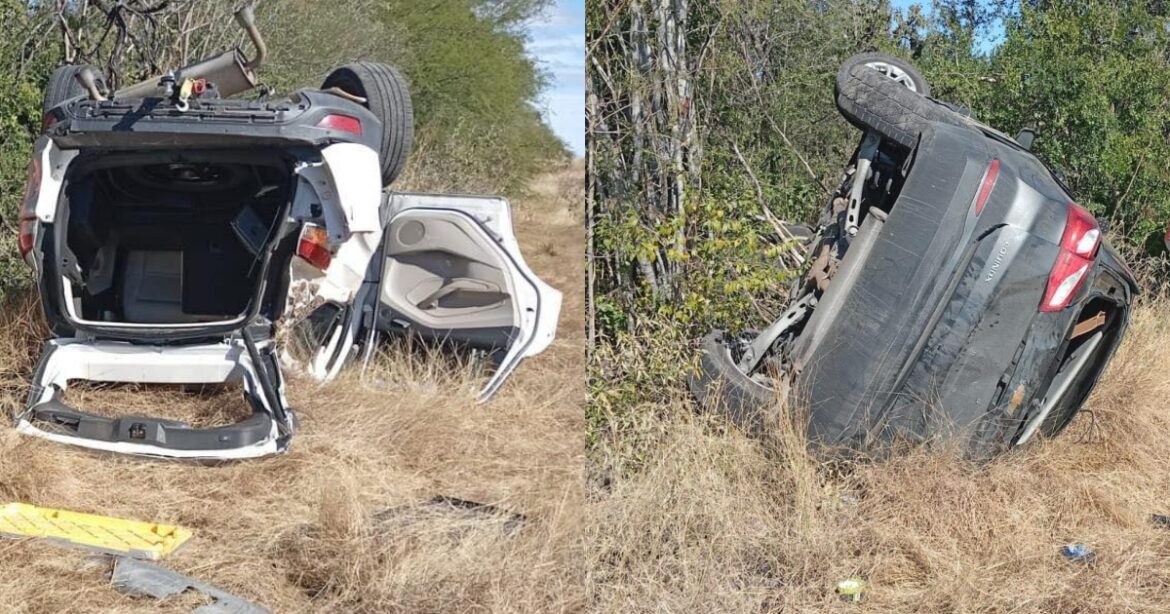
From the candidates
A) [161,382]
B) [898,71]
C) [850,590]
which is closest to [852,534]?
[850,590]

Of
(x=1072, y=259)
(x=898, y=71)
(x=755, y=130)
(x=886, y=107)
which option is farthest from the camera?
(x=755, y=130)

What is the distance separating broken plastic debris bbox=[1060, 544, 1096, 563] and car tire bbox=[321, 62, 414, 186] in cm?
290

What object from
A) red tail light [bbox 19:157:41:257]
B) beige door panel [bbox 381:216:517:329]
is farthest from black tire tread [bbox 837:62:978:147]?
red tail light [bbox 19:157:41:257]

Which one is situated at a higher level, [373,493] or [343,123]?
[343,123]

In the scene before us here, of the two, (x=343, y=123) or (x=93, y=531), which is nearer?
(x=93, y=531)

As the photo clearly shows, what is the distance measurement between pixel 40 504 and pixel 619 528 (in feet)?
6.21

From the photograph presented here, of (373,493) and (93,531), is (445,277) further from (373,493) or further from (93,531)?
(93,531)

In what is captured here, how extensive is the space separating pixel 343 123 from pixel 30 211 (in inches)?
49.3

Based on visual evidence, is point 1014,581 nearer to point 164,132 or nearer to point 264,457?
point 264,457

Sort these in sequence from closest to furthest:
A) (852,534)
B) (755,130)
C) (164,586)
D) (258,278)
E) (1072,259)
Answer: (164,586) → (852,534) → (1072,259) → (258,278) → (755,130)

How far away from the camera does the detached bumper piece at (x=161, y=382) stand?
4.01 m

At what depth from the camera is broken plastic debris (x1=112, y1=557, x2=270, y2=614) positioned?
318cm

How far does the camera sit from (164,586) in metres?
3.22

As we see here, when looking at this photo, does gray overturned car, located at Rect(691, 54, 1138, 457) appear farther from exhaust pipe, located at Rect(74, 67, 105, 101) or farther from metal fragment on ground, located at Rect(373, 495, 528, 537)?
exhaust pipe, located at Rect(74, 67, 105, 101)
